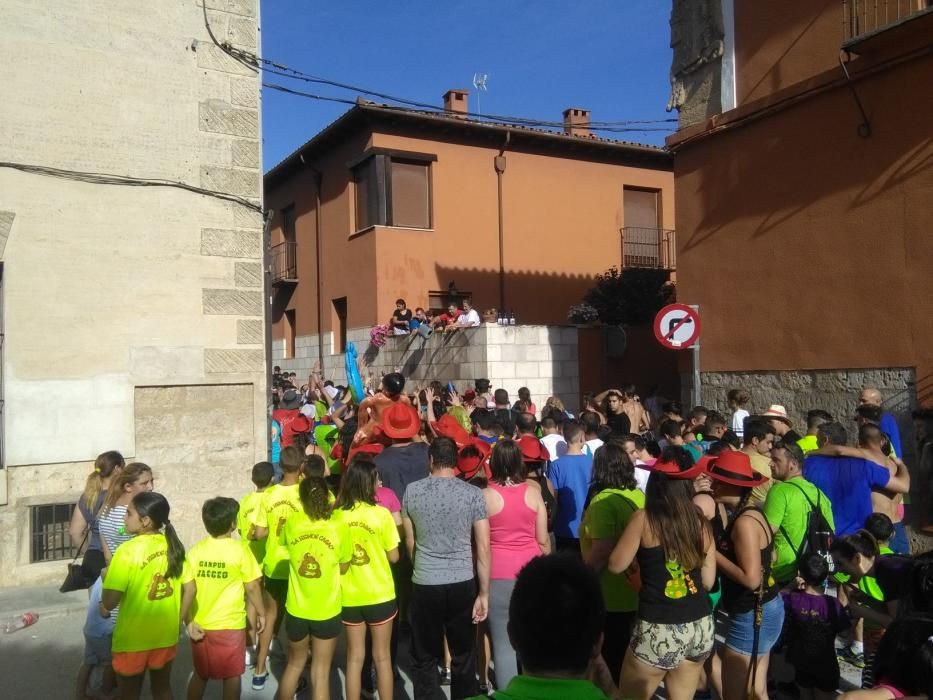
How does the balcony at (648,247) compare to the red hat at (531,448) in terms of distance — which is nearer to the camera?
the red hat at (531,448)

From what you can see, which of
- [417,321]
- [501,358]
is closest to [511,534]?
[501,358]

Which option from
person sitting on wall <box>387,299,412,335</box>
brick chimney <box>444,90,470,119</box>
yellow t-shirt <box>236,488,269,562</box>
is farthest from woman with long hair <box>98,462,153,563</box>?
brick chimney <box>444,90,470,119</box>

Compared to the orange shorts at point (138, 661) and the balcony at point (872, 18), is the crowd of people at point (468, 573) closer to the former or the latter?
the orange shorts at point (138, 661)

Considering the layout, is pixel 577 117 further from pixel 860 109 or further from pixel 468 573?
pixel 468 573

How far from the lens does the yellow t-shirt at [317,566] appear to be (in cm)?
422

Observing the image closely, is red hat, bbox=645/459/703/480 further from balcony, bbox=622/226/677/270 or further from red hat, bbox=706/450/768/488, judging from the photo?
balcony, bbox=622/226/677/270

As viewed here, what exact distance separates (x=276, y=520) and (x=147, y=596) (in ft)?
3.48

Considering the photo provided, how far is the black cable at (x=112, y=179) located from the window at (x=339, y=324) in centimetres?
1119

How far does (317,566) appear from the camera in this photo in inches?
166

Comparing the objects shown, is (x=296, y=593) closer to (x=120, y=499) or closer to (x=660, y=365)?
(x=120, y=499)

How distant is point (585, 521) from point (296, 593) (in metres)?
1.65

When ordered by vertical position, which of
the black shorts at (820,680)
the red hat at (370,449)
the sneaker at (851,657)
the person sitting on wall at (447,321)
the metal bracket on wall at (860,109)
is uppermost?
the metal bracket on wall at (860,109)

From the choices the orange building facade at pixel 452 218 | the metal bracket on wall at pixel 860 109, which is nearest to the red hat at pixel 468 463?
the metal bracket on wall at pixel 860 109

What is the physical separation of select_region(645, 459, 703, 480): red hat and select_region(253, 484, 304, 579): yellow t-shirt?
2299 mm
